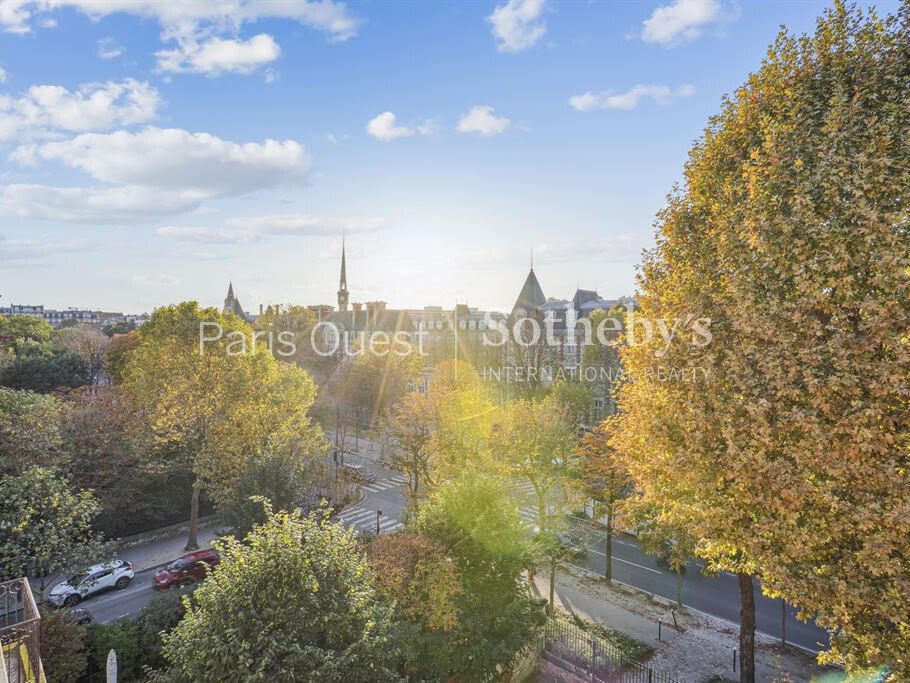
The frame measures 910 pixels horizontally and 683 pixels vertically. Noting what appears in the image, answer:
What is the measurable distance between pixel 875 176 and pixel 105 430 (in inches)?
1163

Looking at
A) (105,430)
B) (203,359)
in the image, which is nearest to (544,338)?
(203,359)

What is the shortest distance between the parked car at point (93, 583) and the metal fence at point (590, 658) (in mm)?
16649

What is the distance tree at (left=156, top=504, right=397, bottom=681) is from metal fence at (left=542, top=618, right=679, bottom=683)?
804 centimetres

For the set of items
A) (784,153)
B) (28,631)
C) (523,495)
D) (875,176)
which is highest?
(784,153)

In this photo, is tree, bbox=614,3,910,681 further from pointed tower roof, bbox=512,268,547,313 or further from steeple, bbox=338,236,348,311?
steeple, bbox=338,236,348,311

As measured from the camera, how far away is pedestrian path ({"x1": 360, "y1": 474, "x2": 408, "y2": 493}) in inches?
Answer: 1390

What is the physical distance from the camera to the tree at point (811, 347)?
7.50m

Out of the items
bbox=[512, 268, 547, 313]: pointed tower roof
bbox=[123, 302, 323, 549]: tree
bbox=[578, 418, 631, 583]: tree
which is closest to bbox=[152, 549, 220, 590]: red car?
bbox=[123, 302, 323, 549]: tree

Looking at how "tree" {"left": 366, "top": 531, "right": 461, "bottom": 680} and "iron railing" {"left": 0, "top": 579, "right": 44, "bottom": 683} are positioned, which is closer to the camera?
"iron railing" {"left": 0, "top": 579, "right": 44, "bottom": 683}

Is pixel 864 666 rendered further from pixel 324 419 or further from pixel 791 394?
pixel 324 419

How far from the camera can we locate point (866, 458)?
25.0ft

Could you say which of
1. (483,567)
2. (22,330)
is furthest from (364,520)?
(22,330)

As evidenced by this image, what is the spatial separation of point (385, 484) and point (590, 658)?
2257 centimetres

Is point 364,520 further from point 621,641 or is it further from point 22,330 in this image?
point 22,330
